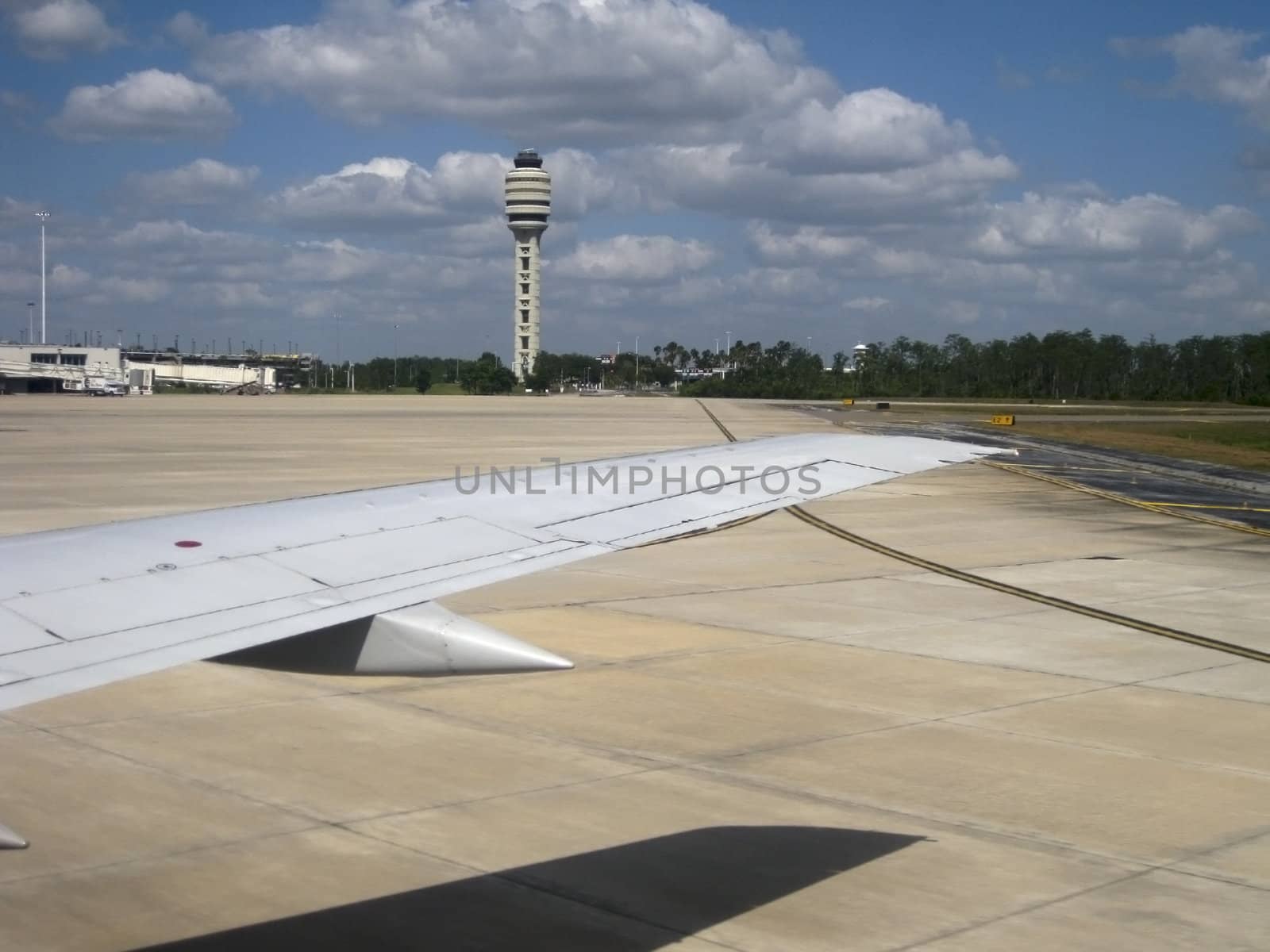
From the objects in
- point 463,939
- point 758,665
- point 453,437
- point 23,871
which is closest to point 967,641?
point 758,665

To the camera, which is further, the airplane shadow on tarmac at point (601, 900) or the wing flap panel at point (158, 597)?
the airplane shadow on tarmac at point (601, 900)

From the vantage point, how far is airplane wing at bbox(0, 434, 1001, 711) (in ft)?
14.4

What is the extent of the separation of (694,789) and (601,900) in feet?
6.82

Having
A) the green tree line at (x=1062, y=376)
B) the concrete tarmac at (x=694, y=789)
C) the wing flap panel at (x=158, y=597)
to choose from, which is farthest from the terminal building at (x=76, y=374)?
the wing flap panel at (x=158, y=597)

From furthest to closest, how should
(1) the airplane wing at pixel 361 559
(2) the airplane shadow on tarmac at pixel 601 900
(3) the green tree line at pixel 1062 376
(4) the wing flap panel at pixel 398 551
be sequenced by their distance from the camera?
(3) the green tree line at pixel 1062 376 → (2) the airplane shadow on tarmac at pixel 601 900 → (4) the wing flap panel at pixel 398 551 → (1) the airplane wing at pixel 361 559

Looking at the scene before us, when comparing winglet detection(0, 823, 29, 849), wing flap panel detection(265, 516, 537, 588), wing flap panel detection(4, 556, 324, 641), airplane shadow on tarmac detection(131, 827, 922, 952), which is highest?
wing flap panel detection(265, 516, 537, 588)

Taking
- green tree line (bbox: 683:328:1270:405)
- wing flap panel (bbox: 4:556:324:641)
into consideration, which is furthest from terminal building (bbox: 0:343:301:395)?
wing flap panel (bbox: 4:556:324:641)

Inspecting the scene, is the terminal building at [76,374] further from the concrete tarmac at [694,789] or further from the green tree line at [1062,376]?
the concrete tarmac at [694,789]

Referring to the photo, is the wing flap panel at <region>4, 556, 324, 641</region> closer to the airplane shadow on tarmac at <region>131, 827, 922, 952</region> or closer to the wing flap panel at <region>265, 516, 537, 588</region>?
the wing flap panel at <region>265, 516, 537, 588</region>

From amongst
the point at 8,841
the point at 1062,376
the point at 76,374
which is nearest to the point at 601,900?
the point at 8,841

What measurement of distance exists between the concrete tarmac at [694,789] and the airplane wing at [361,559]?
6.07 ft

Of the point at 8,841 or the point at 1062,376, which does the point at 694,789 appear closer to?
the point at 8,841

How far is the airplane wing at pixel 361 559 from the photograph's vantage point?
172 inches

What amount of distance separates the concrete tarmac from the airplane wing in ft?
6.07
